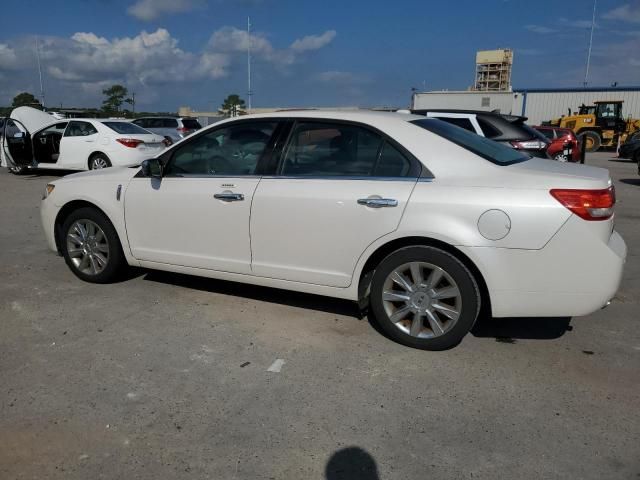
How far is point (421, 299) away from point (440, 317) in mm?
185

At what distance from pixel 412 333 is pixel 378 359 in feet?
1.05

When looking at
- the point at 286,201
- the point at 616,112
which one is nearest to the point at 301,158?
the point at 286,201

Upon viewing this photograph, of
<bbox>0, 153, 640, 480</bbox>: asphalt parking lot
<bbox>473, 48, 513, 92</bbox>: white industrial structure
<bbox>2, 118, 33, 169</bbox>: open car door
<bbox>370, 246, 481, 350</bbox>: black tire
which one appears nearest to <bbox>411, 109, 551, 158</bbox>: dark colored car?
<bbox>0, 153, 640, 480</bbox>: asphalt parking lot

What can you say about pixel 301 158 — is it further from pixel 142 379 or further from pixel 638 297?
pixel 638 297

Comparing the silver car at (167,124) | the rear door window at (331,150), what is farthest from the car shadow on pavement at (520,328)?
the silver car at (167,124)

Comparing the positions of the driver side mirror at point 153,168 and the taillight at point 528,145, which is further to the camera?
the taillight at point 528,145

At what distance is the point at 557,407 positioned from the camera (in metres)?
2.94

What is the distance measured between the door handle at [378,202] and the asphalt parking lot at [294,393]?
1011mm

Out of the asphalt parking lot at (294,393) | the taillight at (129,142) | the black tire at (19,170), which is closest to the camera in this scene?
the asphalt parking lot at (294,393)

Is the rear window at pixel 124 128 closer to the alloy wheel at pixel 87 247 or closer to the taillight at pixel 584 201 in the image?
the alloy wheel at pixel 87 247

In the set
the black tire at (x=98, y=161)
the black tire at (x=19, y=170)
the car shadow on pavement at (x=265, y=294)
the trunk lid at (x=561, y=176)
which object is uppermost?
the trunk lid at (x=561, y=176)

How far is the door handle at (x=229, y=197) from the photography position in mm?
3990

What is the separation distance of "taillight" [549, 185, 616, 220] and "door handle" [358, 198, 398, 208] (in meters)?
0.99

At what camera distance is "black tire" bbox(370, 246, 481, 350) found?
3.38 metres
